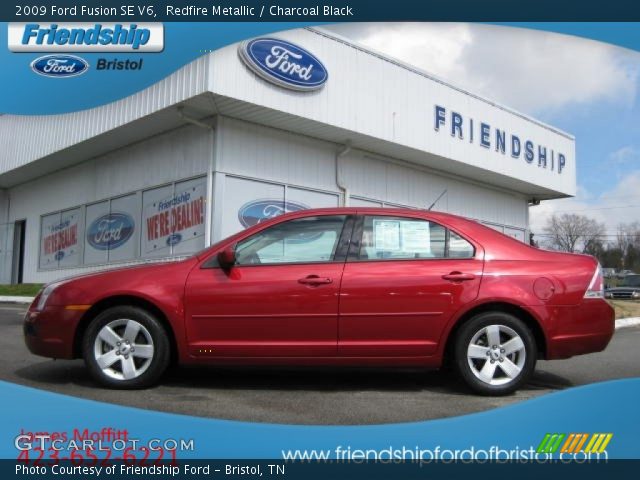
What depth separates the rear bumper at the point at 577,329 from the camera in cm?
482

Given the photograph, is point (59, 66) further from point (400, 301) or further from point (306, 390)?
point (400, 301)

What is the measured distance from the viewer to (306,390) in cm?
507

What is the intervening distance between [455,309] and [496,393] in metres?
0.73

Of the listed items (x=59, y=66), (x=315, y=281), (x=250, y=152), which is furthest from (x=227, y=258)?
Result: (x=250, y=152)

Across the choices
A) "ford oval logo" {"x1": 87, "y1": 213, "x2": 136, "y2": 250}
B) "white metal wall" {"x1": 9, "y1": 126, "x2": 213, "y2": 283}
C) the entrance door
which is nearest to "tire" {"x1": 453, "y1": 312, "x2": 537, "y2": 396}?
"white metal wall" {"x1": 9, "y1": 126, "x2": 213, "y2": 283}

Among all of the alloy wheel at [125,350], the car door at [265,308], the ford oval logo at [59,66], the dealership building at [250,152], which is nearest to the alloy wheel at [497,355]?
the car door at [265,308]

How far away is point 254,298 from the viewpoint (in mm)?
4801

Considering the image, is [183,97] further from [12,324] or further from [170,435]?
[170,435]

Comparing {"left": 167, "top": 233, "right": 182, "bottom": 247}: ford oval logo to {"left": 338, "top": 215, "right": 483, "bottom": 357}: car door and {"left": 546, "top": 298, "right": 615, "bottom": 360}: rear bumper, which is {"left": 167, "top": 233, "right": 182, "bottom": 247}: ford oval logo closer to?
{"left": 338, "top": 215, "right": 483, "bottom": 357}: car door

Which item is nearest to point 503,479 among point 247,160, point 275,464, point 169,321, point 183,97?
point 275,464

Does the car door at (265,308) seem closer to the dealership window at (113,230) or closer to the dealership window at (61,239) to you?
the dealership window at (113,230)

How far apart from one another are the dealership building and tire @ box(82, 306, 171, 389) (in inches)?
293

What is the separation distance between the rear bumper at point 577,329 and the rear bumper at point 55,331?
3.79 meters

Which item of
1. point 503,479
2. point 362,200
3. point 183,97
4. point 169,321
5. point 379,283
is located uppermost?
point 183,97
